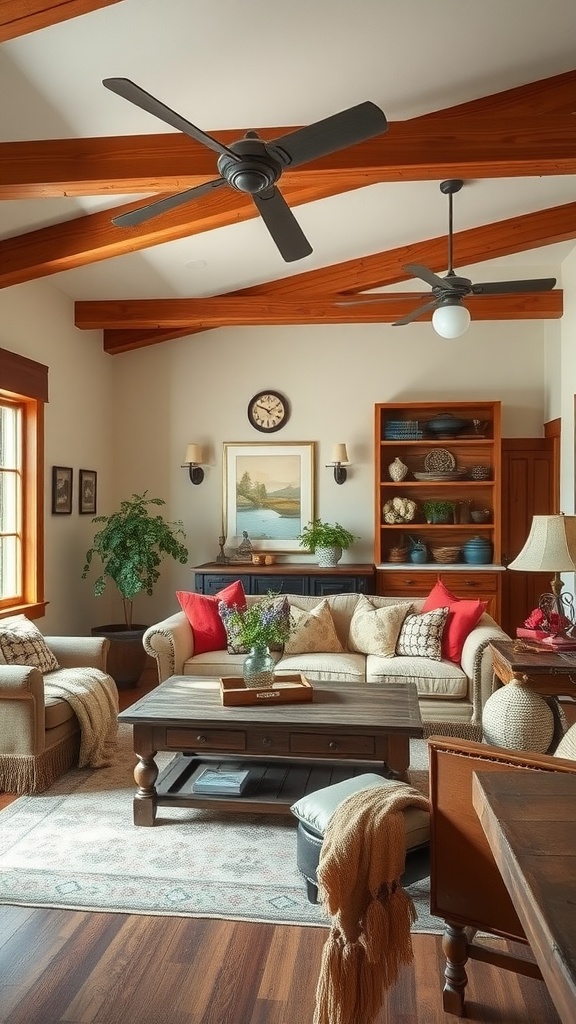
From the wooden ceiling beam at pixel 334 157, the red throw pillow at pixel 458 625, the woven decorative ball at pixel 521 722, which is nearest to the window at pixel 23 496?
the wooden ceiling beam at pixel 334 157

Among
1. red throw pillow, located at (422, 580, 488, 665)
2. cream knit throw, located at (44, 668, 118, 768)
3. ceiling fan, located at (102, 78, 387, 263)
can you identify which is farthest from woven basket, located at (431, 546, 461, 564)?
ceiling fan, located at (102, 78, 387, 263)

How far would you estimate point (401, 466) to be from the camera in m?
6.65

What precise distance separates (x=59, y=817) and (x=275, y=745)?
1051 mm

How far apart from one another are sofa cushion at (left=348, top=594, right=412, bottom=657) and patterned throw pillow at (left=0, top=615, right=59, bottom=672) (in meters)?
1.88

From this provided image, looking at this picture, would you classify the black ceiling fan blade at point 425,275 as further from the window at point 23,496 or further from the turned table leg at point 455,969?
the turned table leg at point 455,969

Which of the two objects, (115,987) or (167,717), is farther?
(167,717)

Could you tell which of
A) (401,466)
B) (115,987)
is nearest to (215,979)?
(115,987)

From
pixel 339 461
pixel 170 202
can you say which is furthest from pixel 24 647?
pixel 339 461

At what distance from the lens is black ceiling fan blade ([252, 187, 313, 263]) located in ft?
9.31

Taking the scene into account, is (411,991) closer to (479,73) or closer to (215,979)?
(215,979)

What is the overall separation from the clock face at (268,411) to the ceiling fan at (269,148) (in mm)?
4004

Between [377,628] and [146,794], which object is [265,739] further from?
[377,628]

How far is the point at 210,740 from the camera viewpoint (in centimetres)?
331

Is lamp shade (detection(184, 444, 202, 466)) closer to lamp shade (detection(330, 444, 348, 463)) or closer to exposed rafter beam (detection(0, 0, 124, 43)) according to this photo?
lamp shade (detection(330, 444, 348, 463))
